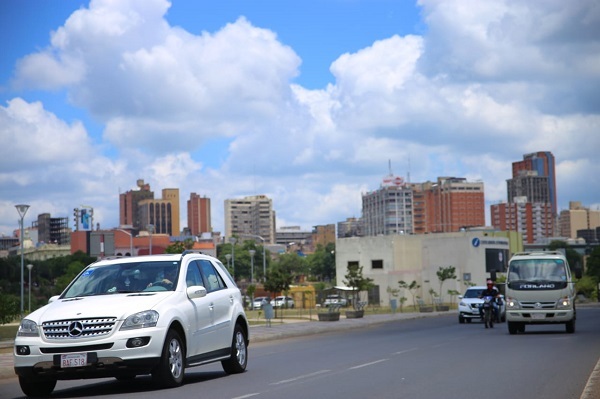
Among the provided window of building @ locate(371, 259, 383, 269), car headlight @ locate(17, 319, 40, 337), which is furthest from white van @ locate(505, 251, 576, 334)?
window of building @ locate(371, 259, 383, 269)

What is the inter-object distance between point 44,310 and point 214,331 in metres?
2.85

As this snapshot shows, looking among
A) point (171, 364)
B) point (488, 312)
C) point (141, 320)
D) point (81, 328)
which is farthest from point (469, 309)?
point (81, 328)

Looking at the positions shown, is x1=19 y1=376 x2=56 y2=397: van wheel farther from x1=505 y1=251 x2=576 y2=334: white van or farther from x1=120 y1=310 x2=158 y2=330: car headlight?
x1=505 y1=251 x2=576 y2=334: white van

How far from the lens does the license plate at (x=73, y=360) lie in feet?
40.5

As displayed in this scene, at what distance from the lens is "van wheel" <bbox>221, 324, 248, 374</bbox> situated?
15.9 m

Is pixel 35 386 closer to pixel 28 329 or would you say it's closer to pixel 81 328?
pixel 28 329

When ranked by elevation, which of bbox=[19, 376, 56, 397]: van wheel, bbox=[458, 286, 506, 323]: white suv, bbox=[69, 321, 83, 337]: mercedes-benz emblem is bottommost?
bbox=[458, 286, 506, 323]: white suv

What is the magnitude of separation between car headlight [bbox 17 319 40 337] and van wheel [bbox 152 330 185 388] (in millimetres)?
1614

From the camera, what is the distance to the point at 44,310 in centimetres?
1302

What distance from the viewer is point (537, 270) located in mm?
30938

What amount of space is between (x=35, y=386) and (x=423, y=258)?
4343 inches

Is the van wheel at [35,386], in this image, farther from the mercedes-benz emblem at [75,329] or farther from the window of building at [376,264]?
the window of building at [376,264]

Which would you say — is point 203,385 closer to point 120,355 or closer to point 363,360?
point 120,355

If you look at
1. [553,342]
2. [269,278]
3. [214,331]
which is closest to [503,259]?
[269,278]
